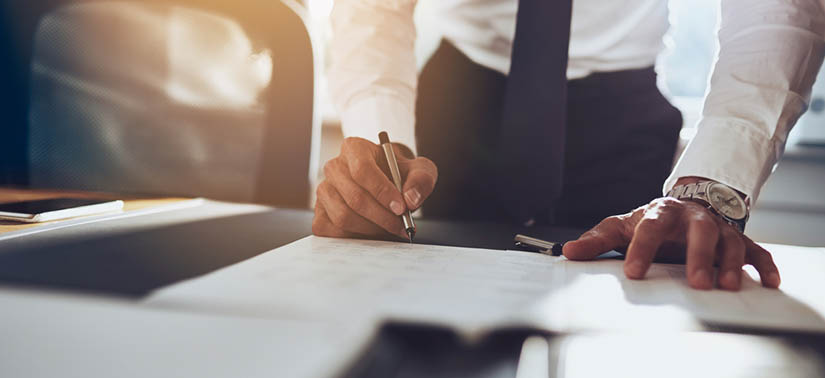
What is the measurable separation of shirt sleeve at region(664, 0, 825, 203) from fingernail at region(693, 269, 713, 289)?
10.3 inches

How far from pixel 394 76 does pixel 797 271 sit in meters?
0.68

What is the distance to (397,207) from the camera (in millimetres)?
624

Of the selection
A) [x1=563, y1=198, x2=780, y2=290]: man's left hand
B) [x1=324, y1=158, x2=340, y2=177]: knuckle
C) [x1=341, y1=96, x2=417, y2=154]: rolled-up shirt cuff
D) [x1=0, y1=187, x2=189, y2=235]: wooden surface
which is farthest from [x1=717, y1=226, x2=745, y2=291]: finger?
[x1=0, y1=187, x2=189, y2=235]: wooden surface

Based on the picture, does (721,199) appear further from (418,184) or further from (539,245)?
(418,184)

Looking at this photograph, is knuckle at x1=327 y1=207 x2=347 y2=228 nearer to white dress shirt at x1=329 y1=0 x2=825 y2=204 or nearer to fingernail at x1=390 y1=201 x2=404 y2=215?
fingernail at x1=390 y1=201 x2=404 y2=215

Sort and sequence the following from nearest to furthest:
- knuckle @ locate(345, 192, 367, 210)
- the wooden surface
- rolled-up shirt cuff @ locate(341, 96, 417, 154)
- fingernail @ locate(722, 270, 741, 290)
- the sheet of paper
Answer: the sheet of paper
fingernail @ locate(722, 270, 741, 290)
knuckle @ locate(345, 192, 367, 210)
the wooden surface
rolled-up shirt cuff @ locate(341, 96, 417, 154)

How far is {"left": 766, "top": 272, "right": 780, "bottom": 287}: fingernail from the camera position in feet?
1.42

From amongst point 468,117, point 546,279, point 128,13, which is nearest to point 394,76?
point 468,117

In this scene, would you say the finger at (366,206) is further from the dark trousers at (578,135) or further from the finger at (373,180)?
the dark trousers at (578,135)

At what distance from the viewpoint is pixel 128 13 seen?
1.00 meters

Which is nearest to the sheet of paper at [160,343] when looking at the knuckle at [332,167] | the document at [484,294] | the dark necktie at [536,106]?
the document at [484,294]

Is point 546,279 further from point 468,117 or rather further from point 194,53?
point 194,53

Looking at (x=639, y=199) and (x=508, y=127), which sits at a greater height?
(x=508, y=127)

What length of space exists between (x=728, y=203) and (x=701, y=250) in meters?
0.19
